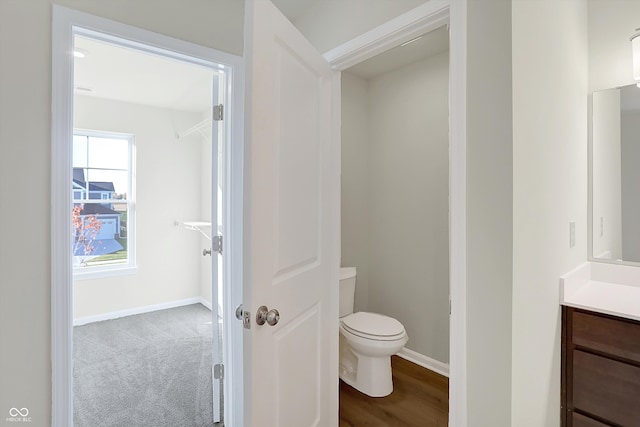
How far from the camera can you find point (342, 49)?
1594 millimetres

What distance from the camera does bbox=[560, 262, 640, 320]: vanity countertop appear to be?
4.28ft

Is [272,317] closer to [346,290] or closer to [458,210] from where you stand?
[458,210]

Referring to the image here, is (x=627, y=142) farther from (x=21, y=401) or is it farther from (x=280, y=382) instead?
(x=21, y=401)

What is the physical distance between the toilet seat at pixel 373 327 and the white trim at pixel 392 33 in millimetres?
1673

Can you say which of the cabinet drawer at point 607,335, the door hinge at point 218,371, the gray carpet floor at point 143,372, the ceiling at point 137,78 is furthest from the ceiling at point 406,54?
the gray carpet floor at point 143,372

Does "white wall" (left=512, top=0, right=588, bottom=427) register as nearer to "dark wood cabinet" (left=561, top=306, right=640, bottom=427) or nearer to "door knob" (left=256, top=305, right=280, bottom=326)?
"dark wood cabinet" (left=561, top=306, right=640, bottom=427)

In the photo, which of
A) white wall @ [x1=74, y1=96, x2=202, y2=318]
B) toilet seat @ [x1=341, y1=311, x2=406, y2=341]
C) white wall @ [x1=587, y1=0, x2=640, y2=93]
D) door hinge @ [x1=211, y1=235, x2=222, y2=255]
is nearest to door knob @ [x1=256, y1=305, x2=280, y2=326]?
door hinge @ [x1=211, y1=235, x2=222, y2=255]

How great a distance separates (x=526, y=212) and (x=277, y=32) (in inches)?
42.6

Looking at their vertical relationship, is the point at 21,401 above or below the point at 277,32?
below

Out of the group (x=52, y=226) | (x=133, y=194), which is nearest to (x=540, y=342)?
(x=52, y=226)

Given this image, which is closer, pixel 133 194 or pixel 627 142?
pixel 627 142

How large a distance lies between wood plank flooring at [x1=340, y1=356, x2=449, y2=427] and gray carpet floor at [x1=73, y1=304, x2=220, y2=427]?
0.91 m

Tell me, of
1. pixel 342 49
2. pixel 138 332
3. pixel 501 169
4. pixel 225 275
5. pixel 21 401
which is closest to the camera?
pixel 501 169

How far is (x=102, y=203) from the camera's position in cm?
373
